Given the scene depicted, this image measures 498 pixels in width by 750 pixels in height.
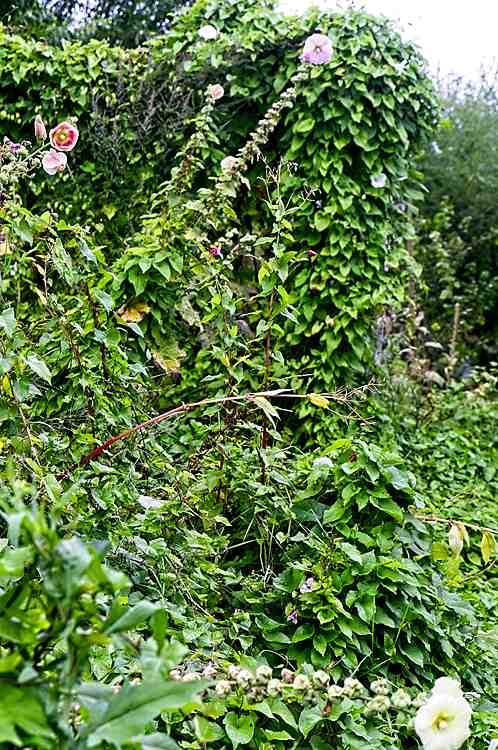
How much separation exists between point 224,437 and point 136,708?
1602mm

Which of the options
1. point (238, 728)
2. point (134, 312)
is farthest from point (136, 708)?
point (134, 312)

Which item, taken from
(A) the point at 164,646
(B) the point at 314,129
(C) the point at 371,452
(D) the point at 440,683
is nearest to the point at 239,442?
(C) the point at 371,452

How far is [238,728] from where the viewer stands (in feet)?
4.81

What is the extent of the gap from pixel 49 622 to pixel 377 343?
3.75 metres

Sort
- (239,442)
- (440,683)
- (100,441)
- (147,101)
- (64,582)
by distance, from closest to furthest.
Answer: (64,582) → (440,683) → (100,441) → (239,442) → (147,101)

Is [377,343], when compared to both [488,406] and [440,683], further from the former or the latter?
[440,683]

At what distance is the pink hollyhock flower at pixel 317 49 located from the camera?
337 centimetres

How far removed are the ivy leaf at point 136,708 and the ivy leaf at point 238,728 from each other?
908 mm

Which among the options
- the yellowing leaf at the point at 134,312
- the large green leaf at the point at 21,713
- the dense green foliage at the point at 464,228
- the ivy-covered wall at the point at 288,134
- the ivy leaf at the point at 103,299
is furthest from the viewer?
the dense green foliage at the point at 464,228

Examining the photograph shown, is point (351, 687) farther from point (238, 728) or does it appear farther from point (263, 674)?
point (238, 728)

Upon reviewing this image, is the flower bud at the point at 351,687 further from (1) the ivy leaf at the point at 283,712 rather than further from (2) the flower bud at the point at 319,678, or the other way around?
(1) the ivy leaf at the point at 283,712

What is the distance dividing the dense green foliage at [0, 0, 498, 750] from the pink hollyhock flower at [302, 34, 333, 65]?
6.8 inches

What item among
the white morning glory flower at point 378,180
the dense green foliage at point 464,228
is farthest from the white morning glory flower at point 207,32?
the dense green foliage at point 464,228

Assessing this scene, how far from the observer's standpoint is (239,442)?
7.29 ft
